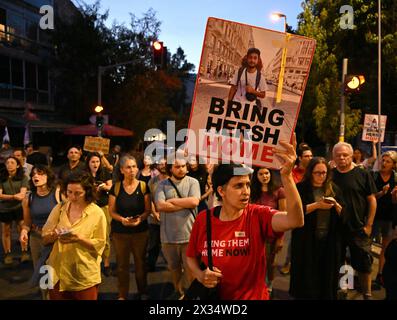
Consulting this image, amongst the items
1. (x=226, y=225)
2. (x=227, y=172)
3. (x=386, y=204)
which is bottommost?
(x=386, y=204)

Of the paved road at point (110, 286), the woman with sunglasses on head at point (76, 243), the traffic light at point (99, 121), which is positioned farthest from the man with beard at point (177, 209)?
the traffic light at point (99, 121)

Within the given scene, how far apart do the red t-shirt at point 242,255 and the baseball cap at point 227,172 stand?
0.27m

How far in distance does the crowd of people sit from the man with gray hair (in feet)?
0.04

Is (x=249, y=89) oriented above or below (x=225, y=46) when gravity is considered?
below

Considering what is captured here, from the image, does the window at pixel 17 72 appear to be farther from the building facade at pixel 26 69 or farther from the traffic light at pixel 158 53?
the traffic light at pixel 158 53

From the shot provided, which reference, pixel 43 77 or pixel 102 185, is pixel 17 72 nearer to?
pixel 43 77

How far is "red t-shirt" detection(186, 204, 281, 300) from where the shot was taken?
2.75 m

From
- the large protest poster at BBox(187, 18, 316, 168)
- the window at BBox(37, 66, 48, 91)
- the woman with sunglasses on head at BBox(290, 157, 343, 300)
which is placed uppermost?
the window at BBox(37, 66, 48, 91)

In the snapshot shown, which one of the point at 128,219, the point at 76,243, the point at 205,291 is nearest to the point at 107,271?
the point at 128,219

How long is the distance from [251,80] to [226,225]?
112 cm

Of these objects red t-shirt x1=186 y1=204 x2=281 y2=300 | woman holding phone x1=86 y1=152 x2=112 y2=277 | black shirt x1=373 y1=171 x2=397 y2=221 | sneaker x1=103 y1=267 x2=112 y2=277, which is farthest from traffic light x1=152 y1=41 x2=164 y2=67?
red t-shirt x1=186 y1=204 x2=281 y2=300

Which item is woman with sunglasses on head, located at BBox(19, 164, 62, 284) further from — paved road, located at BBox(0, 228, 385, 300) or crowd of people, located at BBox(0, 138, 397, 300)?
paved road, located at BBox(0, 228, 385, 300)

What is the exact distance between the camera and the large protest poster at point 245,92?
3184mm

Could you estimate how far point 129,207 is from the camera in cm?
512
